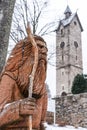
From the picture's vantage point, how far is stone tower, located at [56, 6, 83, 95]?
44.6 m

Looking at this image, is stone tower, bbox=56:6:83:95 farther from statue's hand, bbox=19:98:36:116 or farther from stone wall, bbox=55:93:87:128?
statue's hand, bbox=19:98:36:116

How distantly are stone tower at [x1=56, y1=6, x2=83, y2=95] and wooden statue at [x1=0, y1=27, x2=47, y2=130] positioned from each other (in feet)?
135

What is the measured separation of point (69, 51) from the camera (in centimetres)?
4684

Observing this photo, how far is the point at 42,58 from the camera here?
70.0 inches

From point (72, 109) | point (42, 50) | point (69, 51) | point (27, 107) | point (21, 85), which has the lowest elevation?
point (27, 107)

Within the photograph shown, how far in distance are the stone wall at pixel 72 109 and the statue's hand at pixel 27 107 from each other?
16052mm

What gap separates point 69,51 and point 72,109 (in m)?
28.8

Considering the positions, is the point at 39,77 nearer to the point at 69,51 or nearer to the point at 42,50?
the point at 42,50

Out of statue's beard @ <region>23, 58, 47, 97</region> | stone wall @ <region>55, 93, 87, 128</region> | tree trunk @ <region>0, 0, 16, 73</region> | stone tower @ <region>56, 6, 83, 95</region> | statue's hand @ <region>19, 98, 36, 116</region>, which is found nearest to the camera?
statue's hand @ <region>19, 98, 36, 116</region>

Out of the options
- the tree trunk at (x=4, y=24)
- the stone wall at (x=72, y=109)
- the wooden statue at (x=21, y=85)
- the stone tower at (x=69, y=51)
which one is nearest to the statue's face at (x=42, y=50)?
the wooden statue at (x=21, y=85)

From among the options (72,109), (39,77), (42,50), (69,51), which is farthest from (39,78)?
(69,51)

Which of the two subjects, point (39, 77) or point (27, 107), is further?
point (39, 77)

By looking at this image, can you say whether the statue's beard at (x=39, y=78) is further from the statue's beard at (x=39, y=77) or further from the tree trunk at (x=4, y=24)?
the tree trunk at (x=4, y=24)

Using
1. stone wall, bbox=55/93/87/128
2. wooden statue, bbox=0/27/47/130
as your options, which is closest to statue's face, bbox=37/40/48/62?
wooden statue, bbox=0/27/47/130
